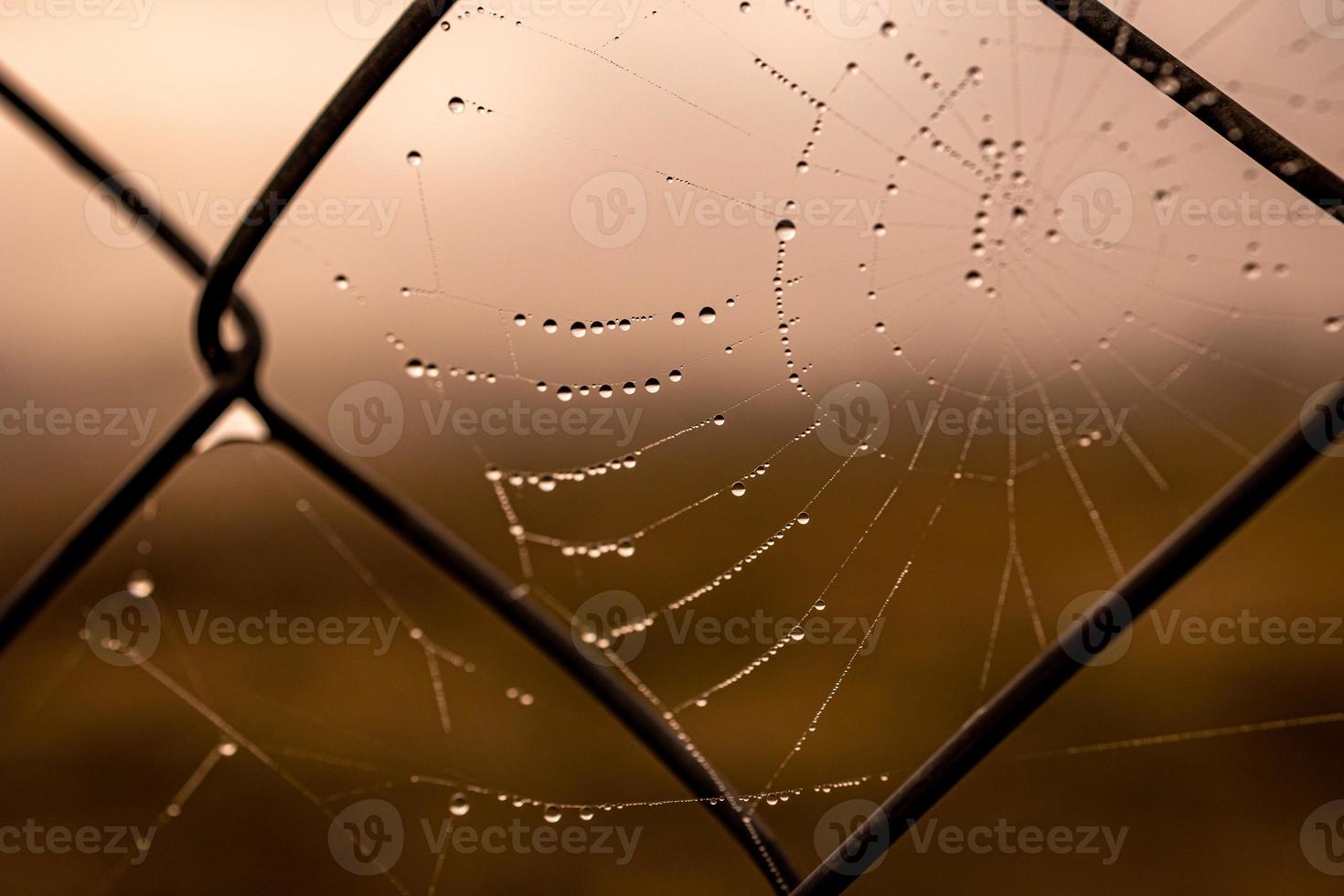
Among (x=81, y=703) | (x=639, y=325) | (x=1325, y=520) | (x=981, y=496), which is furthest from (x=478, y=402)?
(x=1325, y=520)

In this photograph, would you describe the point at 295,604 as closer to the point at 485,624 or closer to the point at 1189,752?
the point at 485,624
